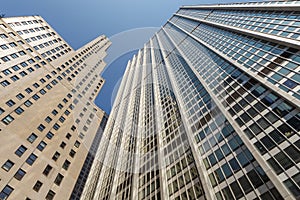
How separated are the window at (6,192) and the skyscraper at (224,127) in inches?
673

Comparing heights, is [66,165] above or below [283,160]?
above

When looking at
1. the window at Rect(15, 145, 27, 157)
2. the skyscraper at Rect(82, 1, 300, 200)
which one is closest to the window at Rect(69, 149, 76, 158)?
the skyscraper at Rect(82, 1, 300, 200)

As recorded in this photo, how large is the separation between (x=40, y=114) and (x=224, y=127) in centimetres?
3812

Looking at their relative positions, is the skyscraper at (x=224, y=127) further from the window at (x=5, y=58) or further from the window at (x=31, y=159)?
the window at (x=5, y=58)

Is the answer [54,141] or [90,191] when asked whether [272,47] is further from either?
[90,191]

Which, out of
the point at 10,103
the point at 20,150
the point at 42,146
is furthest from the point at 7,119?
the point at 42,146

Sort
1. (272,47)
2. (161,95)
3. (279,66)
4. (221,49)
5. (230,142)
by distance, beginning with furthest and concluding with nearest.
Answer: (161,95)
(221,49)
(272,47)
(279,66)
(230,142)

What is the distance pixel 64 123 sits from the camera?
51594 mm

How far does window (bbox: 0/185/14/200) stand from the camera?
31.3 m

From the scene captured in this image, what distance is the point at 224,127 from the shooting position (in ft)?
103

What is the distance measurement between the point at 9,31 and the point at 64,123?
99.4ft

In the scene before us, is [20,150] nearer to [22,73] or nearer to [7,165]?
[7,165]

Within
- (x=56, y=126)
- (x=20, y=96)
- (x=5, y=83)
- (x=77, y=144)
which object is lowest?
(x=77, y=144)

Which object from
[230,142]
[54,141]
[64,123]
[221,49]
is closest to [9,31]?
[64,123]
